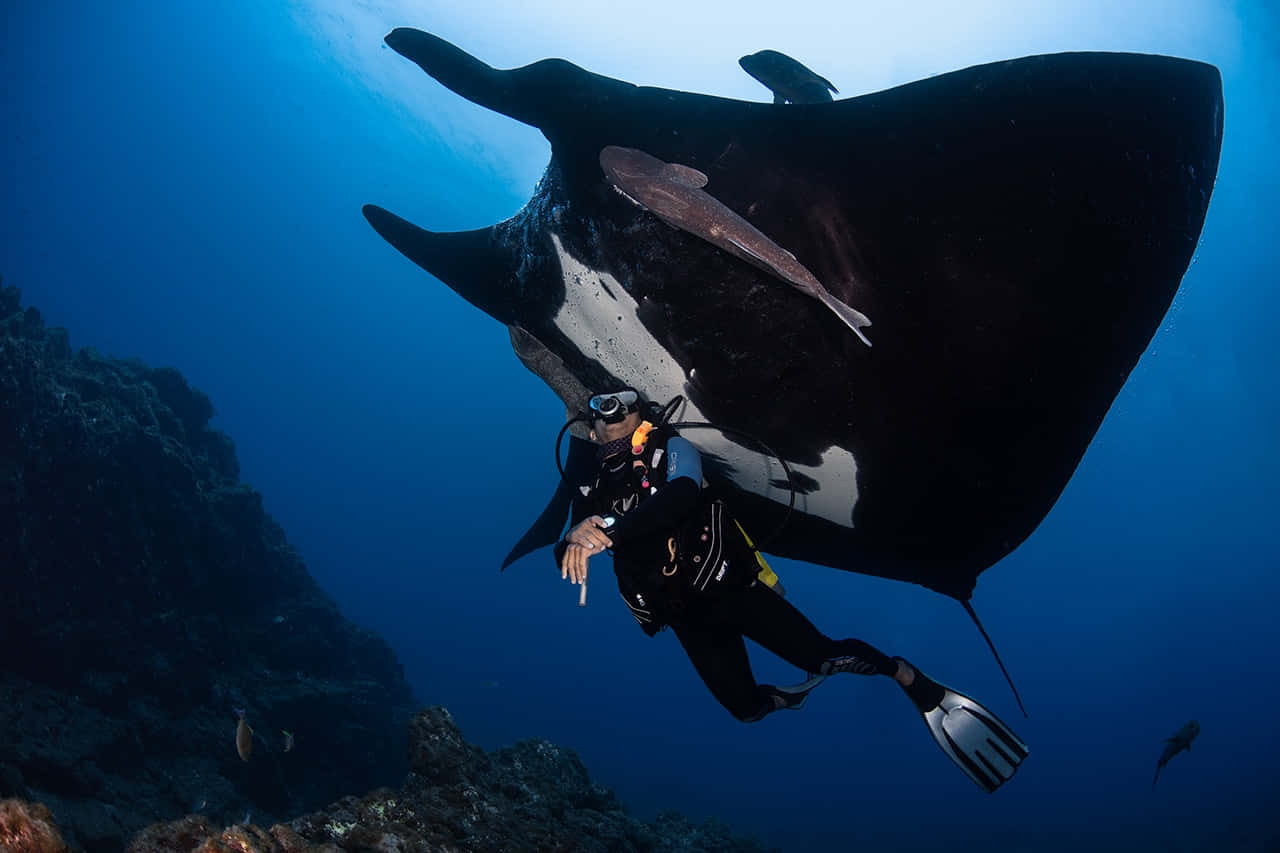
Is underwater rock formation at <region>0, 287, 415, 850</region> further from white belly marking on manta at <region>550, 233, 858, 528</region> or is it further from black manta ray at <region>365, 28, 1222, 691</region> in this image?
black manta ray at <region>365, 28, 1222, 691</region>

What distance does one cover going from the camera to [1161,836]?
2483 centimetres

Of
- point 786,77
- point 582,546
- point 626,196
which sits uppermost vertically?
point 786,77

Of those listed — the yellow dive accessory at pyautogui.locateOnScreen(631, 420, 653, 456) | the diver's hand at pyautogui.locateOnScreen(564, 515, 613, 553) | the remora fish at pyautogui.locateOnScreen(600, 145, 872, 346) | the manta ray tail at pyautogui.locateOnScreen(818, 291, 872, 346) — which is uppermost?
the remora fish at pyautogui.locateOnScreen(600, 145, 872, 346)

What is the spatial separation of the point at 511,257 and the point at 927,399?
226 cm

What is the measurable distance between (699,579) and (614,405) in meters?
1.07

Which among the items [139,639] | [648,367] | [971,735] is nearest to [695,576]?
[648,367]

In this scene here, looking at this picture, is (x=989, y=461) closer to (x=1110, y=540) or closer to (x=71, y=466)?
(x=71, y=466)

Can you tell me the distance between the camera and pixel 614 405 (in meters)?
3.00

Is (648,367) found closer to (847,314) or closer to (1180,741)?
(847,314)

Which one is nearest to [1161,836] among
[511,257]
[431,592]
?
[511,257]

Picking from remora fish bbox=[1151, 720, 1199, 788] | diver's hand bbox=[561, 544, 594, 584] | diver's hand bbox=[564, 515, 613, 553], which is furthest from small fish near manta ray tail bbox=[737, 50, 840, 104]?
remora fish bbox=[1151, 720, 1199, 788]

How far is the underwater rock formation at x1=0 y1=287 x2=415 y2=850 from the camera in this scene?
791 centimetres

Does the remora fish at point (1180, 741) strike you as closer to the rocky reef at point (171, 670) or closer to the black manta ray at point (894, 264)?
the rocky reef at point (171, 670)

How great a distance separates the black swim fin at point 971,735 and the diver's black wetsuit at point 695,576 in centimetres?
34
